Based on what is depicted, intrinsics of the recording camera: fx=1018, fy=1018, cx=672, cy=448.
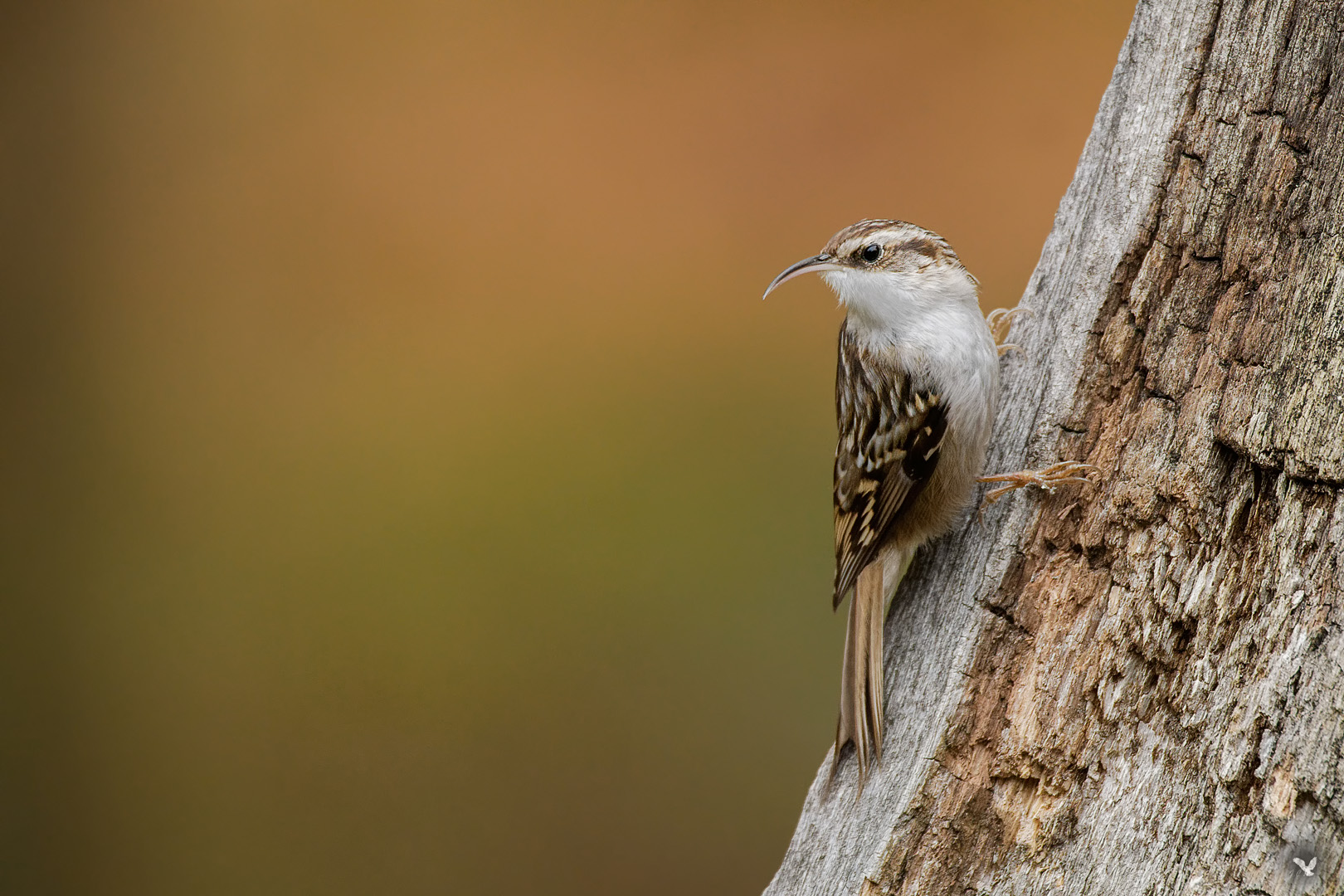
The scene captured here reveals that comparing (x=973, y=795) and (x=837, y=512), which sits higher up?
(x=837, y=512)

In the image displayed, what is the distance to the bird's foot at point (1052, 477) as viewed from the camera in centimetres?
142

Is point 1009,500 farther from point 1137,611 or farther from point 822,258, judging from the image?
point 822,258

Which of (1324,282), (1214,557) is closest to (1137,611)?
(1214,557)

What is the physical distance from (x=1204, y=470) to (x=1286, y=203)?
357 millimetres

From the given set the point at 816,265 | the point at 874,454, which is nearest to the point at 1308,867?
the point at 874,454

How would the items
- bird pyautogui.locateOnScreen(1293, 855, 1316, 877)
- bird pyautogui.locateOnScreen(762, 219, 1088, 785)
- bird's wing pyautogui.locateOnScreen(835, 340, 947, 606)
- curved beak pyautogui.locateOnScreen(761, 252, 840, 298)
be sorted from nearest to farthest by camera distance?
bird pyautogui.locateOnScreen(1293, 855, 1316, 877)
bird pyautogui.locateOnScreen(762, 219, 1088, 785)
bird's wing pyautogui.locateOnScreen(835, 340, 947, 606)
curved beak pyautogui.locateOnScreen(761, 252, 840, 298)

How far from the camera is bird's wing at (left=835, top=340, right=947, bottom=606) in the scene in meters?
1.72

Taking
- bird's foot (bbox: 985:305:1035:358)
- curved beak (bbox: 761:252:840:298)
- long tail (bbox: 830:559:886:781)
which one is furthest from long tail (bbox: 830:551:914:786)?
curved beak (bbox: 761:252:840:298)

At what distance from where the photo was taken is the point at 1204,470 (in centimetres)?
129

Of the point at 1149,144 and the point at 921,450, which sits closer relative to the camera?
the point at 1149,144

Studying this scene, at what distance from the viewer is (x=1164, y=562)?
4.28ft

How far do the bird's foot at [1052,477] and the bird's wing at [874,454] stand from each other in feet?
0.67

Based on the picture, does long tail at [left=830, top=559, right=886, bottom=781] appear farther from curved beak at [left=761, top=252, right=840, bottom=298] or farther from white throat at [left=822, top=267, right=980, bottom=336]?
curved beak at [left=761, top=252, right=840, bottom=298]

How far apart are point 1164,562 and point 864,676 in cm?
47
